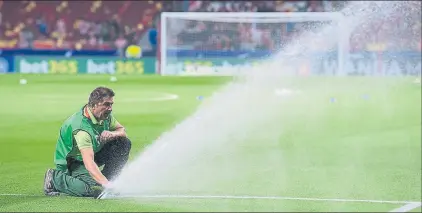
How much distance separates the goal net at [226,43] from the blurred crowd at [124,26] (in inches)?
1.9

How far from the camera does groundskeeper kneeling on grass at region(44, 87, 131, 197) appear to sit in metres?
9.95

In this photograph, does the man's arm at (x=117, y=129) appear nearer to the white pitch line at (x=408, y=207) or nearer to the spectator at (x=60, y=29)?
the white pitch line at (x=408, y=207)

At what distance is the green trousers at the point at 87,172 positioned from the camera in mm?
10297

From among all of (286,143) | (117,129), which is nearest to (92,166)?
(117,129)

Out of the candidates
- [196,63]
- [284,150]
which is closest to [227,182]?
[284,150]

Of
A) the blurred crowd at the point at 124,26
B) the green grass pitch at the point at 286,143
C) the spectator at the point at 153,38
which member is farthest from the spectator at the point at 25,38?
the green grass pitch at the point at 286,143

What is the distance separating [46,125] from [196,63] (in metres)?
21.1

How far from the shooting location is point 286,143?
16750 millimetres

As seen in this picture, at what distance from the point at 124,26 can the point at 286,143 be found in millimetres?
35258

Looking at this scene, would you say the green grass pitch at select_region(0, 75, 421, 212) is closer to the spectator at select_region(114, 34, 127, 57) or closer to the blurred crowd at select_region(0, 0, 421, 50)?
the blurred crowd at select_region(0, 0, 421, 50)

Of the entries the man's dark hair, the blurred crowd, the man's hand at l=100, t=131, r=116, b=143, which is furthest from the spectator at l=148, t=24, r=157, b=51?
the man's dark hair

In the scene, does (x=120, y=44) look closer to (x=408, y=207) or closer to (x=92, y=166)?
(x=92, y=166)

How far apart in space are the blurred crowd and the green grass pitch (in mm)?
6010

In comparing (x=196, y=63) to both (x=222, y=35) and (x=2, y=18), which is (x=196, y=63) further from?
(x=2, y=18)
